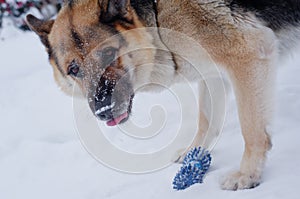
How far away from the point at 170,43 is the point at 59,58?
675mm

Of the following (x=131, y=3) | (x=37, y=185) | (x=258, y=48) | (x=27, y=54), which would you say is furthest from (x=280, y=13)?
(x=27, y=54)

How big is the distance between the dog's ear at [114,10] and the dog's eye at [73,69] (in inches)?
11.8

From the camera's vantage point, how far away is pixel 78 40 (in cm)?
298

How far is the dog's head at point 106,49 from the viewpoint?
2928 millimetres

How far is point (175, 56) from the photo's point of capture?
3.11m

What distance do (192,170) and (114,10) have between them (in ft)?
3.23

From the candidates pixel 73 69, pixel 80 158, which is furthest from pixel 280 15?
pixel 80 158

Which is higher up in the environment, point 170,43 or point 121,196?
point 170,43

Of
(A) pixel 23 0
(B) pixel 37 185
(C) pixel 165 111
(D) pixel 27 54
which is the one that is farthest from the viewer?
(A) pixel 23 0

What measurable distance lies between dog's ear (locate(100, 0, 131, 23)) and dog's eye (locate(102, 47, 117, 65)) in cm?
17

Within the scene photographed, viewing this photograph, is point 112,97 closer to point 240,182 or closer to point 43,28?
point 43,28

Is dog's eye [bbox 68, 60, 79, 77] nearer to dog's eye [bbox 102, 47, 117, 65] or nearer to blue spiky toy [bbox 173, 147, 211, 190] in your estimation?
dog's eye [bbox 102, 47, 117, 65]

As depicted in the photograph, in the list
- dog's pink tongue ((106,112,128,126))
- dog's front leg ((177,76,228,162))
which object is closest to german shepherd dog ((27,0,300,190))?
dog's pink tongue ((106,112,128,126))

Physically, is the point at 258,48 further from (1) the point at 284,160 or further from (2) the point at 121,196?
(2) the point at 121,196
